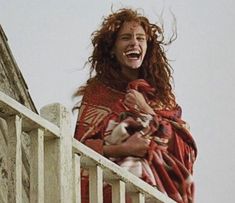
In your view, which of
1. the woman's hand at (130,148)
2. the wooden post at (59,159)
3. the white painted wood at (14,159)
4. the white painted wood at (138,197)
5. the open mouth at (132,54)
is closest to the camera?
the white painted wood at (14,159)

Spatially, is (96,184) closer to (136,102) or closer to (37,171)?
(37,171)

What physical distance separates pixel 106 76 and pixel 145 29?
0.20 metres

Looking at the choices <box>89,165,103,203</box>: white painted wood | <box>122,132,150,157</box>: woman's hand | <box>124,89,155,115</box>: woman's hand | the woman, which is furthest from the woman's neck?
<box>89,165,103,203</box>: white painted wood

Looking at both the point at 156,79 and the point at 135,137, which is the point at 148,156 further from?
Answer: the point at 156,79

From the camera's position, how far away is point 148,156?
9.53 feet

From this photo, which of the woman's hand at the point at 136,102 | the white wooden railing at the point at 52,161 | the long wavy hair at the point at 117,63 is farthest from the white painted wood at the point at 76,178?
the long wavy hair at the point at 117,63

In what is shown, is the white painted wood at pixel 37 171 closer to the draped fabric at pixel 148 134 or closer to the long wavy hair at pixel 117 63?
the draped fabric at pixel 148 134

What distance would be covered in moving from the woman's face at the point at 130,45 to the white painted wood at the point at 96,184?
837 millimetres

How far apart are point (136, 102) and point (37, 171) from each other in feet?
3.05

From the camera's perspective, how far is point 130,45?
311 cm

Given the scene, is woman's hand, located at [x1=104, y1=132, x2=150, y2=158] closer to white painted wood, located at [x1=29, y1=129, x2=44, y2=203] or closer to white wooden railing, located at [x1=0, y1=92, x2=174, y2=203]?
white wooden railing, located at [x1=0, y1=92, x2=174, y2=203]

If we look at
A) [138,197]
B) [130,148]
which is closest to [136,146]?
[130,148]

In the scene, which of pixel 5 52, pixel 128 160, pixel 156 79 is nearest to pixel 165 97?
pixel 156 79

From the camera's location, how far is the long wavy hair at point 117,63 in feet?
10.2
